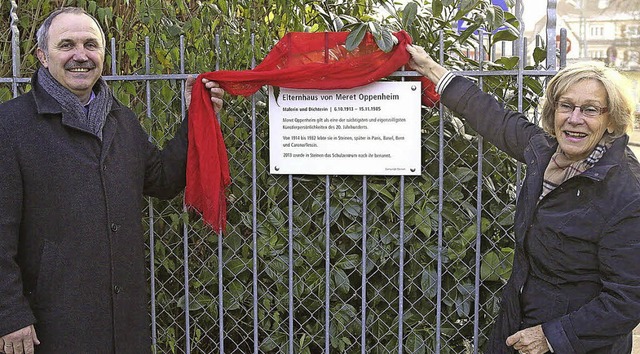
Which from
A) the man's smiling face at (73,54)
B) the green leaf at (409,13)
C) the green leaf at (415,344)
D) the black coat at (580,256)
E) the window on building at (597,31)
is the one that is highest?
the window on building at (597,31)

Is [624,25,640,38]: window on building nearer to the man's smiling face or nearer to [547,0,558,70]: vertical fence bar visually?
[547,0,558,70]: vertical fence bar

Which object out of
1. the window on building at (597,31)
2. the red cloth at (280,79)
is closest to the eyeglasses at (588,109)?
the red cloth at (280,79)

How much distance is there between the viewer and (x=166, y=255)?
3549 mm

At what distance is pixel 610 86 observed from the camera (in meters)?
2.48

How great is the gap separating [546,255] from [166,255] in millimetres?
1802

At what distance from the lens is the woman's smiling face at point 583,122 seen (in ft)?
8.15

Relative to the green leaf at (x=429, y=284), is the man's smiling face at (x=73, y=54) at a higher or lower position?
higher

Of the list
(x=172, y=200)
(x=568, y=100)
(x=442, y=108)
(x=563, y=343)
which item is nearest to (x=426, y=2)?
(x=442, y=108)

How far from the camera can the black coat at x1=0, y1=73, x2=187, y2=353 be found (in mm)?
2643

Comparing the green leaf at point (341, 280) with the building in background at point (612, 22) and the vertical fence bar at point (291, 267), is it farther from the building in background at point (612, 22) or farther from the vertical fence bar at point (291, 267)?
the building in background at point (612, 22)

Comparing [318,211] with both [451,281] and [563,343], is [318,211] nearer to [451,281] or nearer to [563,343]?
[451,281]

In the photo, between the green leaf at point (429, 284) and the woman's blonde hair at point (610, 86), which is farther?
the green leaf at point (429, 284)

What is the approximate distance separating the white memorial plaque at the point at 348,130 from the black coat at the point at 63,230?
0.69 m

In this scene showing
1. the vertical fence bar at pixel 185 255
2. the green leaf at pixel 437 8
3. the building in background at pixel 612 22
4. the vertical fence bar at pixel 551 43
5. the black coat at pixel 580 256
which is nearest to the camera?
the black coat at pixel 580 256
